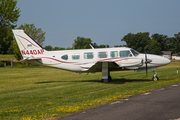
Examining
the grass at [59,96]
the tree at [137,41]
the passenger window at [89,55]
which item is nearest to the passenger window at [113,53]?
the passenger window at [89,55]

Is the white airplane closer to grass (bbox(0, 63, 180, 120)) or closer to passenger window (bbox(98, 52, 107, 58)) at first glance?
passenger window (bbox(98, 52, 107, 58))

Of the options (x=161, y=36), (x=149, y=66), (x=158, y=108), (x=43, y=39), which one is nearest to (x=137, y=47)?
(x=161, y=36)

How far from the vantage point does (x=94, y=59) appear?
20203mm

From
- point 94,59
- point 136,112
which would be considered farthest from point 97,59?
point 136,112

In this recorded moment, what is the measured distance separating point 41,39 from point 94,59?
57827 mm

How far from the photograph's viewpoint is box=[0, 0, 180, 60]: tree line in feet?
190

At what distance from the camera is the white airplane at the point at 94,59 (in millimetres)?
19516

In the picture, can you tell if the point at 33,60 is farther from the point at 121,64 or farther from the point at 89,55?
the point at 121,64

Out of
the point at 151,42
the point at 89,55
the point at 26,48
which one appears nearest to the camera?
the point at 89,55

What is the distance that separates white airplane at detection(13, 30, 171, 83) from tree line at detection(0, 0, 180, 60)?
5.06ft

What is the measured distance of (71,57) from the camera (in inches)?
814

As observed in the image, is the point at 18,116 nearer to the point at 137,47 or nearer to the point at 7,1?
the point at 7,1

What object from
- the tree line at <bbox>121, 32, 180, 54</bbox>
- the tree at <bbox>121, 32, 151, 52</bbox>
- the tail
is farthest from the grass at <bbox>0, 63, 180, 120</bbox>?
the tree at <bbox>121, 32, 151, 52</bbox>

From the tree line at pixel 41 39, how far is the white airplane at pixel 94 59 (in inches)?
60.8
